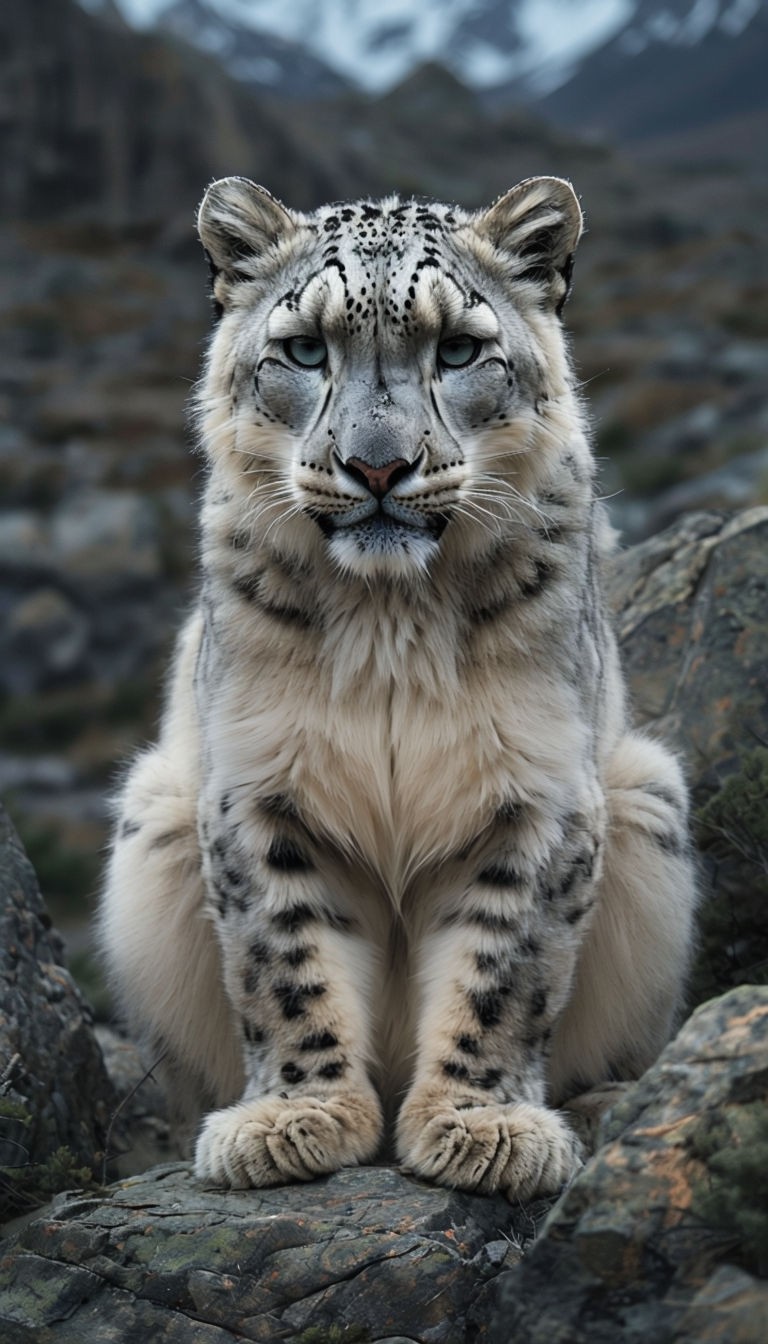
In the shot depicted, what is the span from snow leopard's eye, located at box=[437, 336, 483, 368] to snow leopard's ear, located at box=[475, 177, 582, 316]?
1.88ft

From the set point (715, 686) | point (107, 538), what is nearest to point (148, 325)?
point (107, 538)

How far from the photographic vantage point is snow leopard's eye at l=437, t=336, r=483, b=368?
16.1 feet

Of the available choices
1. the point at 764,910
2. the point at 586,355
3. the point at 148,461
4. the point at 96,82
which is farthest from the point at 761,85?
the point at 764,910

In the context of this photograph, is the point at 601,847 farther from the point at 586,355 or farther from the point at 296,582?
the point at 586,355

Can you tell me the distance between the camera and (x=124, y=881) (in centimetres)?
593

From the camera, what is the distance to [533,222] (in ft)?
17.5

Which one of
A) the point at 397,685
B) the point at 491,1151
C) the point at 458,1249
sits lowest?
the point at 458,1249

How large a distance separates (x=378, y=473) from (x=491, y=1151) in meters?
2.10

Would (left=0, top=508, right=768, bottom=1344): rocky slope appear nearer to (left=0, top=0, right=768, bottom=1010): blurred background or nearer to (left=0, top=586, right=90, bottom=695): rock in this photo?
(left=0, top=0, right=768, bottom=1010): blurred background

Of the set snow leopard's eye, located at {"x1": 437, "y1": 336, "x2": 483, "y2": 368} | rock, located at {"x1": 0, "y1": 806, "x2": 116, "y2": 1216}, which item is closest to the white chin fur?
snow leopard's eye, located at {"x1": 437, "y1": 336, "x2": 483, "y2": 368}

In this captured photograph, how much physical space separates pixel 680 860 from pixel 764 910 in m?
1.03

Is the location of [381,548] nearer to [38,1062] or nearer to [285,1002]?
[285,1002]

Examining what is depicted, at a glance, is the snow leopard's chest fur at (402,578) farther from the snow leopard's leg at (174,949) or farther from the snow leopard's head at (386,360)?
the snow leopard's leg at (174,949)

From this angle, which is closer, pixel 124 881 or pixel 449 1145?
pixel 449 1145
